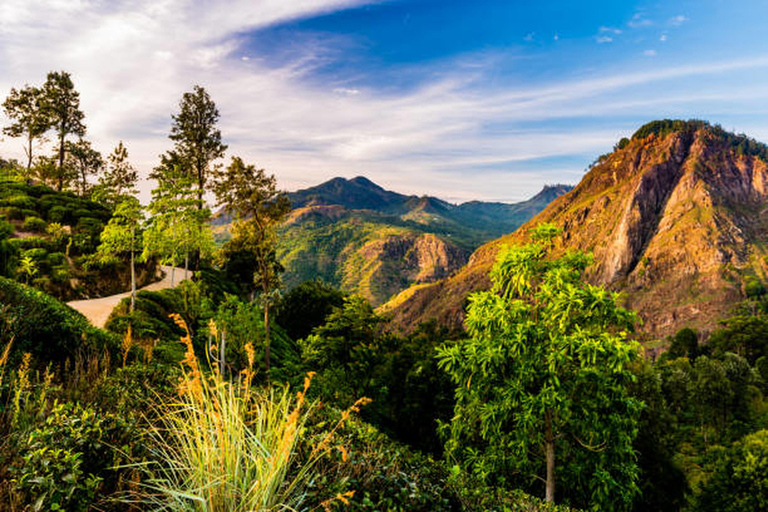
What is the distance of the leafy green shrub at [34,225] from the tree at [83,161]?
26.4m

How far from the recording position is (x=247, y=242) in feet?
59.4

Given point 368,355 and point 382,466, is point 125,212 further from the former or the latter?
point 382,466

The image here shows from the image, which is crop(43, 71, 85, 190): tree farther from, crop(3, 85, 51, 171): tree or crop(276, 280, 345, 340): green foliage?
crop(276, 280, 345, 340): green foliage

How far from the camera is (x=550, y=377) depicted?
8500 mm

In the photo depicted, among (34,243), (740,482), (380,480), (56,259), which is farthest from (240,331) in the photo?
(740,482)

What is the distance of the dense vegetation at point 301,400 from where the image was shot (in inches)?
117

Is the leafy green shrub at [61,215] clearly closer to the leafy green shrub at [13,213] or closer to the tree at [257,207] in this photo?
the leafy green shrub at [13,213]

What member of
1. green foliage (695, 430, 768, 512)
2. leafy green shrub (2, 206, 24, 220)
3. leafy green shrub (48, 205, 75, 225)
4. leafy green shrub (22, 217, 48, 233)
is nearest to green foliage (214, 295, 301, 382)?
leafy green shrub (22, 217, 48, 233)

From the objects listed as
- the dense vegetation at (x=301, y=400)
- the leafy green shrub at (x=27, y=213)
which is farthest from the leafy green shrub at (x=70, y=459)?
the leafy green shrub at (x=27, y=213)

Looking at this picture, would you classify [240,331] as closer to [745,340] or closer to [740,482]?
[740,482]

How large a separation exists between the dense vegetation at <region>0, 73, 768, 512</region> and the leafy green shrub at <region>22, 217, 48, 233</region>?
8 centimetres

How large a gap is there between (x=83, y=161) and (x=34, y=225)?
32314mm

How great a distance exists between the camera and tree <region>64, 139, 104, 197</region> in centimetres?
4525

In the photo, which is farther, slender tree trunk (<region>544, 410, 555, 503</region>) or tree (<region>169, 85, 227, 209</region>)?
tree (<region>169, 85, 227, 209</region>)
